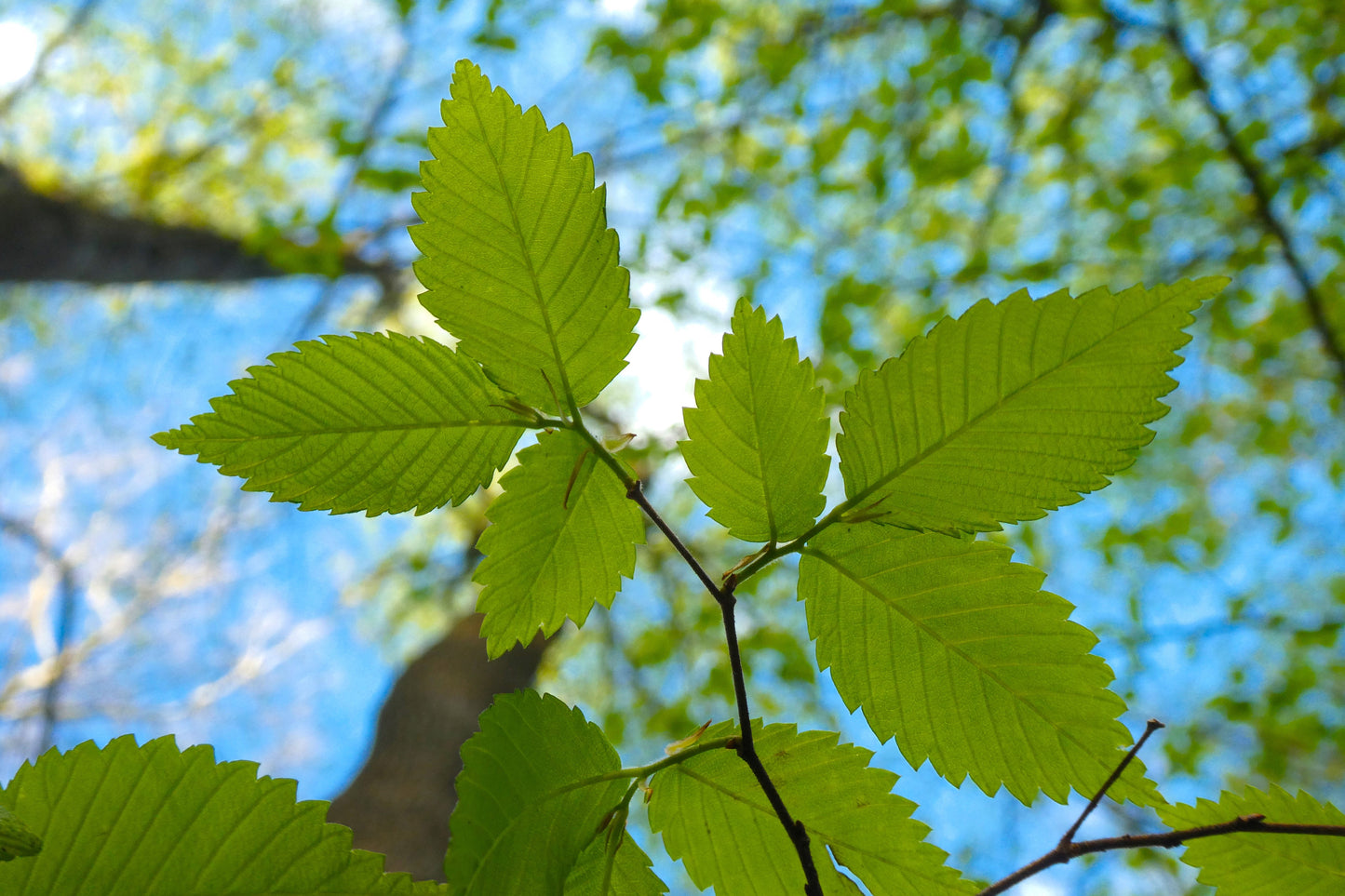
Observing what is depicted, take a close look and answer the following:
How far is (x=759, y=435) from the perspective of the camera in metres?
0.45

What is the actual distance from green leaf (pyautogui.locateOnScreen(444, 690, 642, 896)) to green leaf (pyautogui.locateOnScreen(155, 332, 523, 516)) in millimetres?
130

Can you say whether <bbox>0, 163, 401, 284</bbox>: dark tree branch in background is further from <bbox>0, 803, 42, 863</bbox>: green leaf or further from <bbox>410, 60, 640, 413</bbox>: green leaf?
<bbox>0, 803, 42, 863</bbox>: green leaf

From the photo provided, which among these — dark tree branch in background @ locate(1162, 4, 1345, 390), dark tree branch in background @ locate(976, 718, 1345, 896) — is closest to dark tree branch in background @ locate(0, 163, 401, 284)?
dark tree branch in background @ locate(1162, 4, 1345, 390)

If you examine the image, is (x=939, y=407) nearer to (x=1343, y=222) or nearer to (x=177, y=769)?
(x=177, y=769)

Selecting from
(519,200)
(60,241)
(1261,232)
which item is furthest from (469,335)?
(60,241)

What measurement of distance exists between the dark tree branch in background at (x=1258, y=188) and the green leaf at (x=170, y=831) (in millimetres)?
3423

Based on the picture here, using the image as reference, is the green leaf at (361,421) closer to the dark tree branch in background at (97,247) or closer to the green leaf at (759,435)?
the green leaf at (759,435)

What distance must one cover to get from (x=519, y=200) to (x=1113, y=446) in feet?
1.10

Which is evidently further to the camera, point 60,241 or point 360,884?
point 60,241

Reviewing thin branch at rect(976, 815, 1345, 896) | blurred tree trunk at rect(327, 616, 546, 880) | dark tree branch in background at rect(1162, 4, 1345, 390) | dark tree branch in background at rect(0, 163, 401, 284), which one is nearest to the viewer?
thin branch at rect(976, 815, 1345, 896)

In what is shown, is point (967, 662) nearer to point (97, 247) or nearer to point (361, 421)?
point (361, 421)

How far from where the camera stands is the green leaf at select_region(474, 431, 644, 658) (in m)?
0.47

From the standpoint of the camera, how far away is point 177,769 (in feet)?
1.36

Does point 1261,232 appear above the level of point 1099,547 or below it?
above
